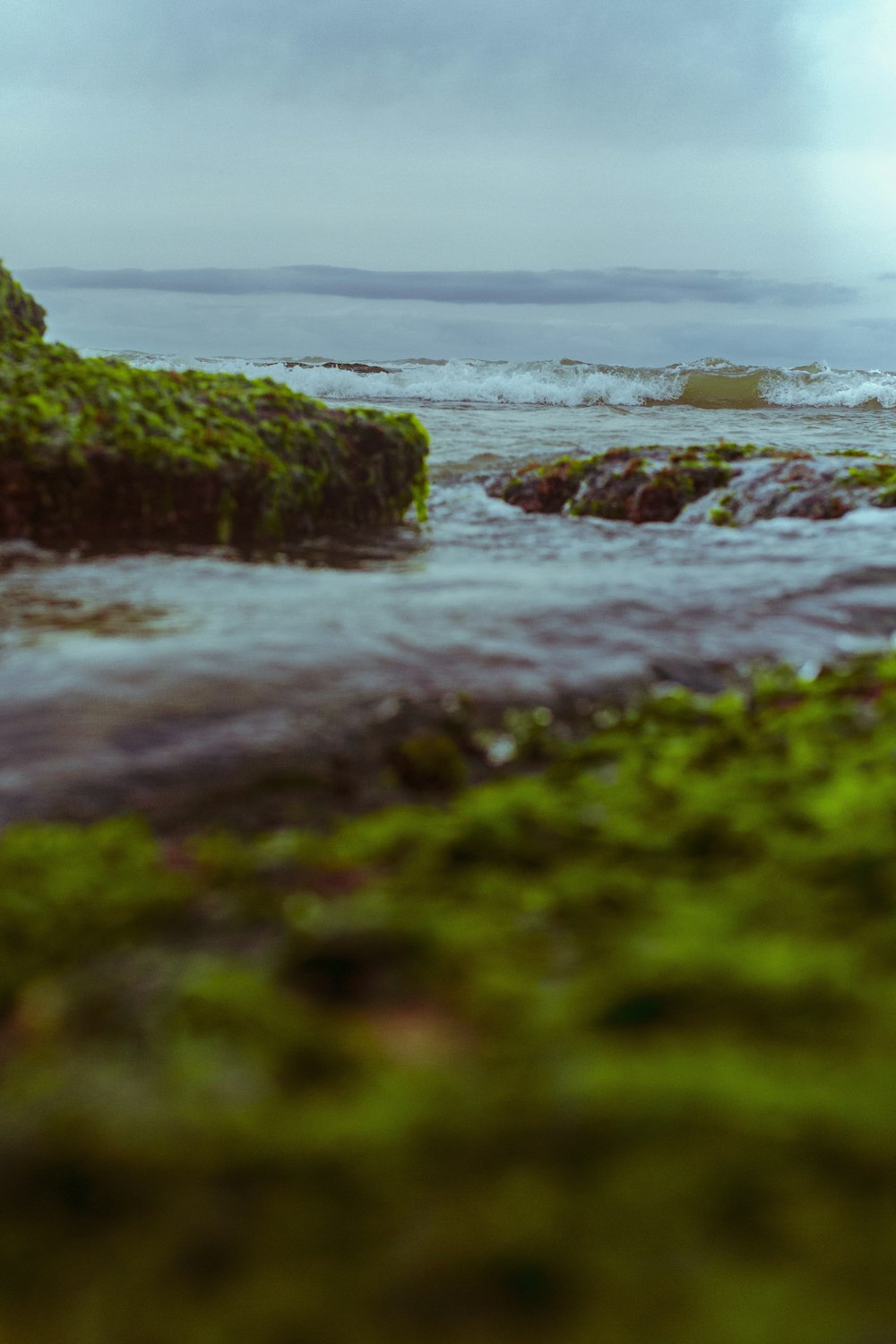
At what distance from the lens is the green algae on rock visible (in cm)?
696

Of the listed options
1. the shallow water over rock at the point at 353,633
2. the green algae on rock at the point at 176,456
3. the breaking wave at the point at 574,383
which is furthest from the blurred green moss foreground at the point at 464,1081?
the breaking wave at the point at 574,383

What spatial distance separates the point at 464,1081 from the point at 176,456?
6.70 metres

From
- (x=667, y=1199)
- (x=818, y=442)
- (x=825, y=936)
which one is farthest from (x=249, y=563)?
(x=818, y=442)

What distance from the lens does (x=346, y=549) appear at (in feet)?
24.8

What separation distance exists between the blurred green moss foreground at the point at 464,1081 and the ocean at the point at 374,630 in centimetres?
86

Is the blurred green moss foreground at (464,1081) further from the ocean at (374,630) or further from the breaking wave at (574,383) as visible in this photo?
the breaking wave at (574,383)

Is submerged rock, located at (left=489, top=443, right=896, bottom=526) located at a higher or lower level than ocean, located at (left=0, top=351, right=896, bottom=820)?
higher

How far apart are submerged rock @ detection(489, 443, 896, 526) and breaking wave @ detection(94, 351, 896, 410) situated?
63.6 ft

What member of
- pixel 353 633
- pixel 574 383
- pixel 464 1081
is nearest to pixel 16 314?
pixel 353 633

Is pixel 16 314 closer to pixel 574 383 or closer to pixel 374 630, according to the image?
pixel 374 630

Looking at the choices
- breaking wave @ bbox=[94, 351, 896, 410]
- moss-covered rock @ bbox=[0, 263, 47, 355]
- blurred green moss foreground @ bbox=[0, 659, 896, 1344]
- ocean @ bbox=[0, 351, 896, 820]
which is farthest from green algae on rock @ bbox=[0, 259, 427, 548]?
breaking wave @ bbox=[94, 351, 896, 410]

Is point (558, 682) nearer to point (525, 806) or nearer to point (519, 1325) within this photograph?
point (525, 806)

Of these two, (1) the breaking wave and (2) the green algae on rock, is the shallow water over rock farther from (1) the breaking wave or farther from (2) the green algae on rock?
(1) the breaking wave

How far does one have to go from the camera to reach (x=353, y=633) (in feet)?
15.6
